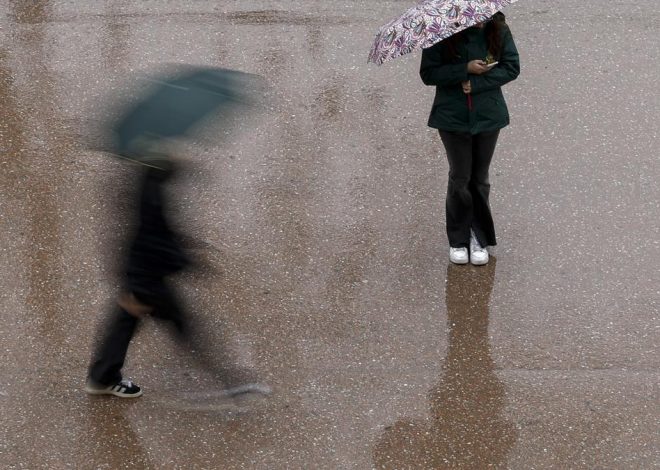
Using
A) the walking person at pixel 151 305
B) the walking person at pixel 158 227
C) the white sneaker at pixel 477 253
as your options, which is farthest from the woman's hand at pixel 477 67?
the walking person at pixel 151 305

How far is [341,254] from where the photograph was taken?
6.46m

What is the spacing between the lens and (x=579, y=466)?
5.01m

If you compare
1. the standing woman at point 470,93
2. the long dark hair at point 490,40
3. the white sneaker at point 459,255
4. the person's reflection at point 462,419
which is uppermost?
the long dark hair at point 490,40

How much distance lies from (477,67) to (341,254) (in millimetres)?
1420

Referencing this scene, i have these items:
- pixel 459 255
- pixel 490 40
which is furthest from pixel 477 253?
pixel 490 40

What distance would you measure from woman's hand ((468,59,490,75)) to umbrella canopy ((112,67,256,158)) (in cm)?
151

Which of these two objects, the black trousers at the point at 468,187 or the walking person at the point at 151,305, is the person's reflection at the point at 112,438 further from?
the black trousers at the point at 468,187

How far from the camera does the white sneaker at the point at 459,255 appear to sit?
20.8ft

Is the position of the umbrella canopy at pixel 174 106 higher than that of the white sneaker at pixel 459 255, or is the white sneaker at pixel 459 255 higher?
the umbrella canopy at pixel 174 106

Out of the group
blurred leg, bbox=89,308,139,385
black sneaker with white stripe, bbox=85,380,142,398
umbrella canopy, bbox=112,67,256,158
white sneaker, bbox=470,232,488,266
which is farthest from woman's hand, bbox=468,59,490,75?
black sneaker with white stripe, bbox=85,380,142,398

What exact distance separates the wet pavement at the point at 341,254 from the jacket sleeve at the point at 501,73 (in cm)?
112

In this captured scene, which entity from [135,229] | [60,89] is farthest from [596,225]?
[60,89]

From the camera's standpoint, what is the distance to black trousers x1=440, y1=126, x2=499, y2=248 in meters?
6.02

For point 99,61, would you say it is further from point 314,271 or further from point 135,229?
point 135,229
